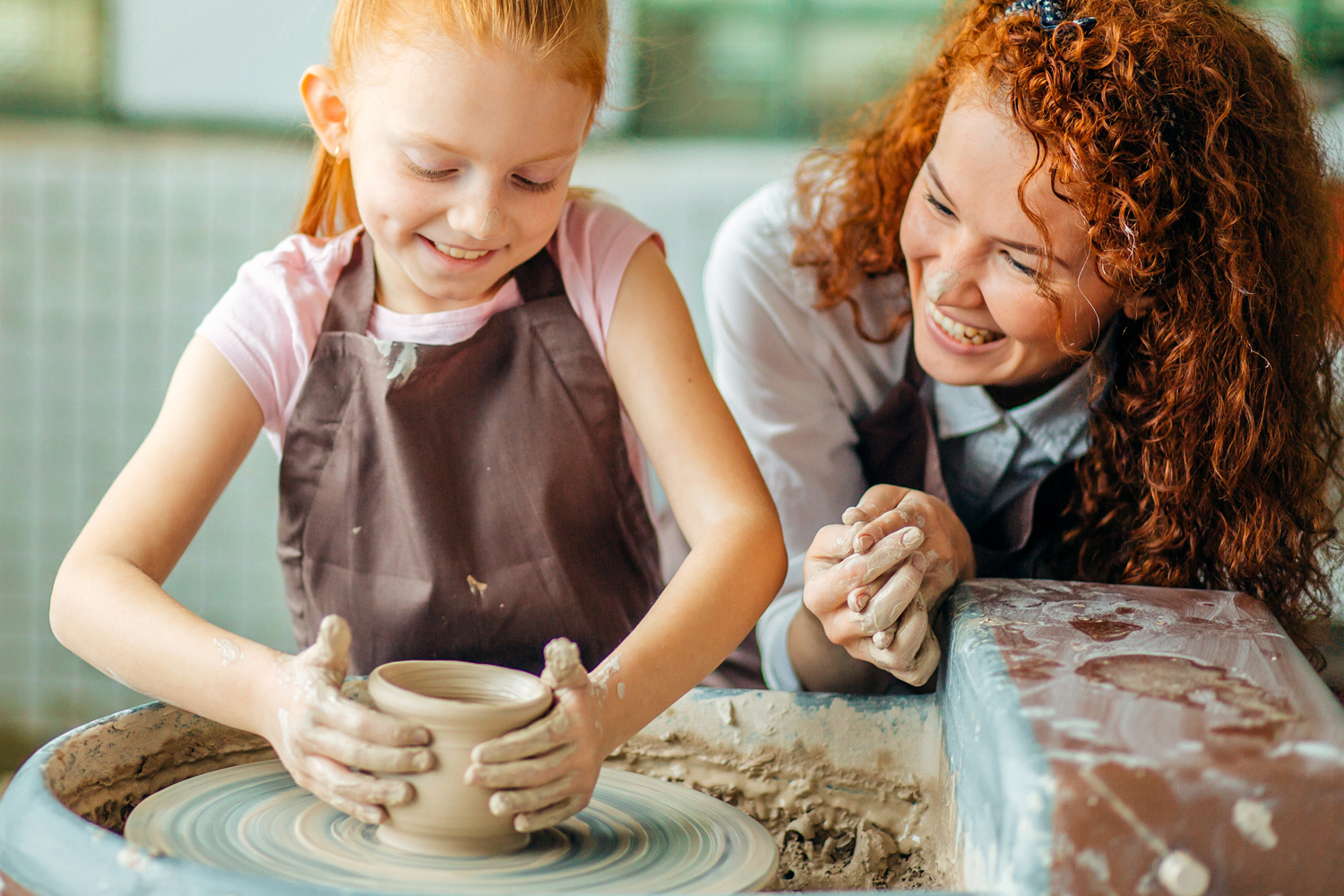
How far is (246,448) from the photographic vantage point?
1114mm

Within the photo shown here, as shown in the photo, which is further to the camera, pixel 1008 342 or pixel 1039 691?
pixel 1008 342

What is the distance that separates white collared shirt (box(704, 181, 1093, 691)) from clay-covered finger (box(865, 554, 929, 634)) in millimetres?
467

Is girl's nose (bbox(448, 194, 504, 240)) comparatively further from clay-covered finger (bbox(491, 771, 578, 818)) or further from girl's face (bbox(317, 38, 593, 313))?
clay-covered finger (bbox(491, 771, 578, 818))

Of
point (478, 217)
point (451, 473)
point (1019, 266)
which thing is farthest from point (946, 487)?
point (478, 217)

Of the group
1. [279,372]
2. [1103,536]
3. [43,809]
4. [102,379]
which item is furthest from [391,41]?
[102,379]

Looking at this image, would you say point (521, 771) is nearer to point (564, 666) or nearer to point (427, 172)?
point (564, 666)

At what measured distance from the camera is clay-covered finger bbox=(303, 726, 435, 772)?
2.52 ft

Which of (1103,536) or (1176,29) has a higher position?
(1176,29)

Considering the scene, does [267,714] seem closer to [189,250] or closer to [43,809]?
[43,809]

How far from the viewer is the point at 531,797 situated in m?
0.78

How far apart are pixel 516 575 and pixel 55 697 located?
2202 mm

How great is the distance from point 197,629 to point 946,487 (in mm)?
931

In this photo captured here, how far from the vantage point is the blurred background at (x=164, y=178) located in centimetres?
282

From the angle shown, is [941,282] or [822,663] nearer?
[941,282]
